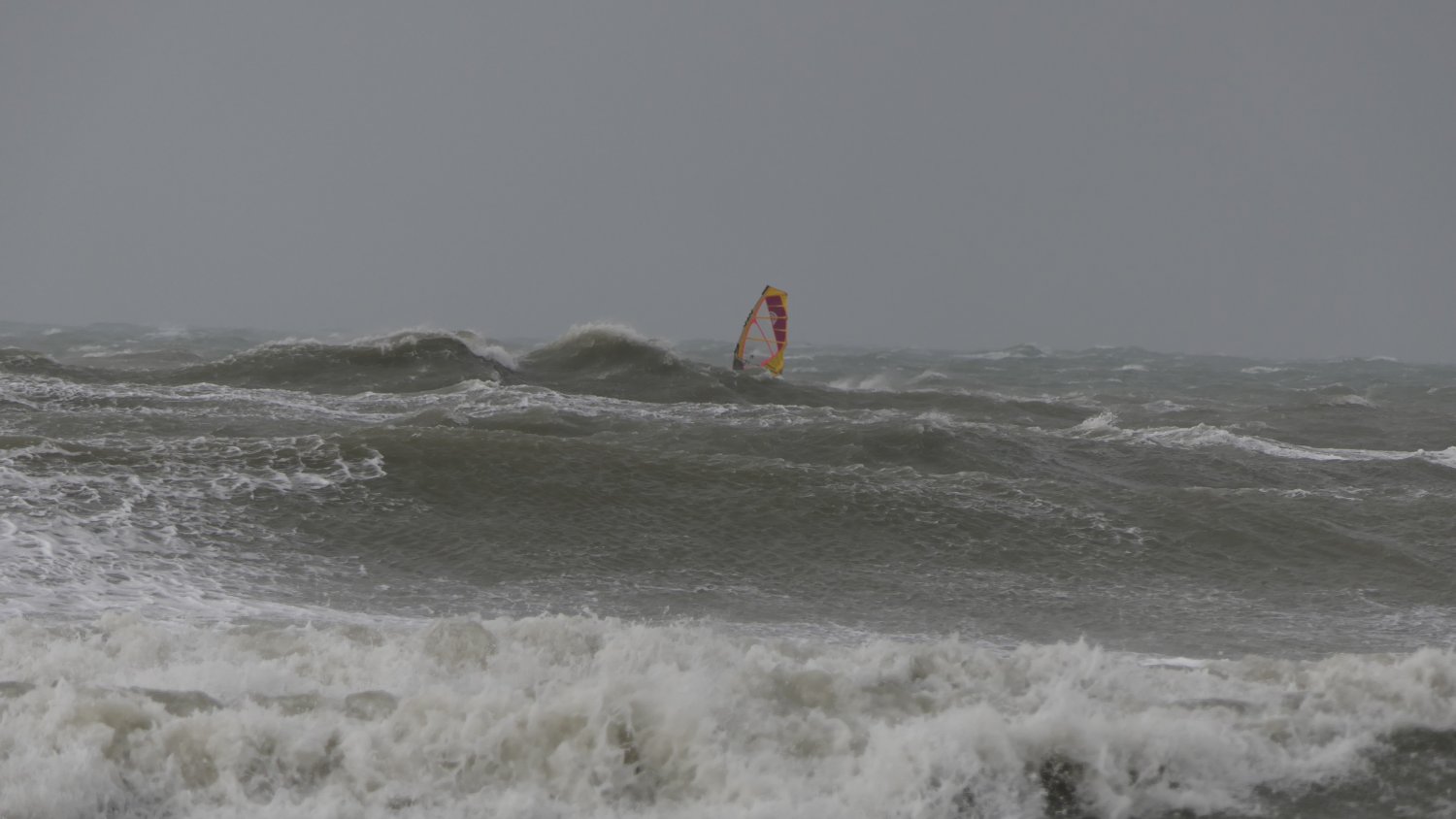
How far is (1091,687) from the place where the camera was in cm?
552

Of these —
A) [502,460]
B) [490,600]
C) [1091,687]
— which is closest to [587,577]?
[490,600]

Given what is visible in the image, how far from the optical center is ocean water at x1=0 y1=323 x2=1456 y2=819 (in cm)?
456

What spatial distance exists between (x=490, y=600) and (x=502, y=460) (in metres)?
3.48

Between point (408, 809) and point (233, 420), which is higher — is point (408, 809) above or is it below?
below

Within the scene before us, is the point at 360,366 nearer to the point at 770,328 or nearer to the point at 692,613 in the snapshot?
the point at 770,328

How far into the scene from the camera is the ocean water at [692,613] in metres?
4.56

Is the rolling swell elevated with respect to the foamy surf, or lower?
elevated

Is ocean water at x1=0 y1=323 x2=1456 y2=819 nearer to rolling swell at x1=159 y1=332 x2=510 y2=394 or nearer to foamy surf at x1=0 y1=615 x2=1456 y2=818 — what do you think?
foamy surf at x1=0 y1=615 x2=1456 y2=818

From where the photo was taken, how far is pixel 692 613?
7355 mm

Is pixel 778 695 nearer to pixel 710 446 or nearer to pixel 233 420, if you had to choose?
pixel 710 446

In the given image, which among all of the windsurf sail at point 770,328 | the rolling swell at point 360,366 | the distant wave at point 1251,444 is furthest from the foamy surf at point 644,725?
the windsurf sail at point 770,328

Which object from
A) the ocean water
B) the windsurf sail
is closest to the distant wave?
the ocean water

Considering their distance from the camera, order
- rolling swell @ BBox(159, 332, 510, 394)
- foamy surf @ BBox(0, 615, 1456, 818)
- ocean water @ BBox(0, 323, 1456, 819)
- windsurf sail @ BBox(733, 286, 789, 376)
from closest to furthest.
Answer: foamy surf @ BBox(0, 615, 1456, 818) < ocean water @ BBox(0, 323, 1456, 819) < rolling swell @ BBox(159, 332, 510, 394) < windsurf sail @ BBox(733, 286, 789, 376)

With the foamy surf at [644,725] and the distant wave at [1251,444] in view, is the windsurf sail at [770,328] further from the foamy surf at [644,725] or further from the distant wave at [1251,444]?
the foamy surf at [644,725]
